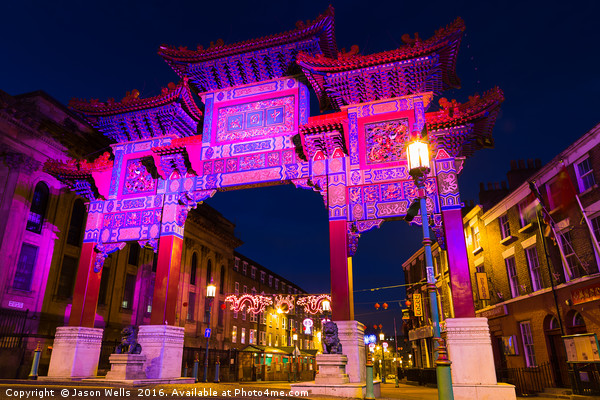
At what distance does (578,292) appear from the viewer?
1884 centimetres

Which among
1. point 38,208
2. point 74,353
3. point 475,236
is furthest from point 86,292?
point 475,236

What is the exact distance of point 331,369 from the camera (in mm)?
13102

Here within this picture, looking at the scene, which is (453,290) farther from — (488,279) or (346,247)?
(488,279)

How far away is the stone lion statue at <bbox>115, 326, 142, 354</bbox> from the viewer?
1603 centimetres

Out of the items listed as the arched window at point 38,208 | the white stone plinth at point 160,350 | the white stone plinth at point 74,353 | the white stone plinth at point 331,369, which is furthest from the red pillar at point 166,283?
the arched window at point 38,208

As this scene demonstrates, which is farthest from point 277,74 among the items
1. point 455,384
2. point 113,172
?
point 455,384

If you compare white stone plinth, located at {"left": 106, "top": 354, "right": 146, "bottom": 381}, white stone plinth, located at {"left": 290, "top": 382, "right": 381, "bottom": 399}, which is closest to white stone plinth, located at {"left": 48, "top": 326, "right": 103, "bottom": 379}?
white stone plinth, located at {"left": 106, "top": 354, "right": 146, "bottom": 381}

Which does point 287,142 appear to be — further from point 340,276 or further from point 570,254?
point 570,254

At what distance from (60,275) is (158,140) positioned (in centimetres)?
1278

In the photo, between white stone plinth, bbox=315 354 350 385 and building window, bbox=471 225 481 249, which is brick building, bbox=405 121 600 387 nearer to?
building window, bbox=471 225 481 249

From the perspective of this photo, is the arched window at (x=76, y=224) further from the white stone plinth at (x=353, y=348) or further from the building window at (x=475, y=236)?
the building window at (x=475, y=236)

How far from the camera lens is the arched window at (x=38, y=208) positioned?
24.8 m

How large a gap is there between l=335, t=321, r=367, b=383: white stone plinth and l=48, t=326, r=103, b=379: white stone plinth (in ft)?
36.8

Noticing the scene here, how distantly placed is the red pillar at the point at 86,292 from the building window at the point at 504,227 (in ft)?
78.1
